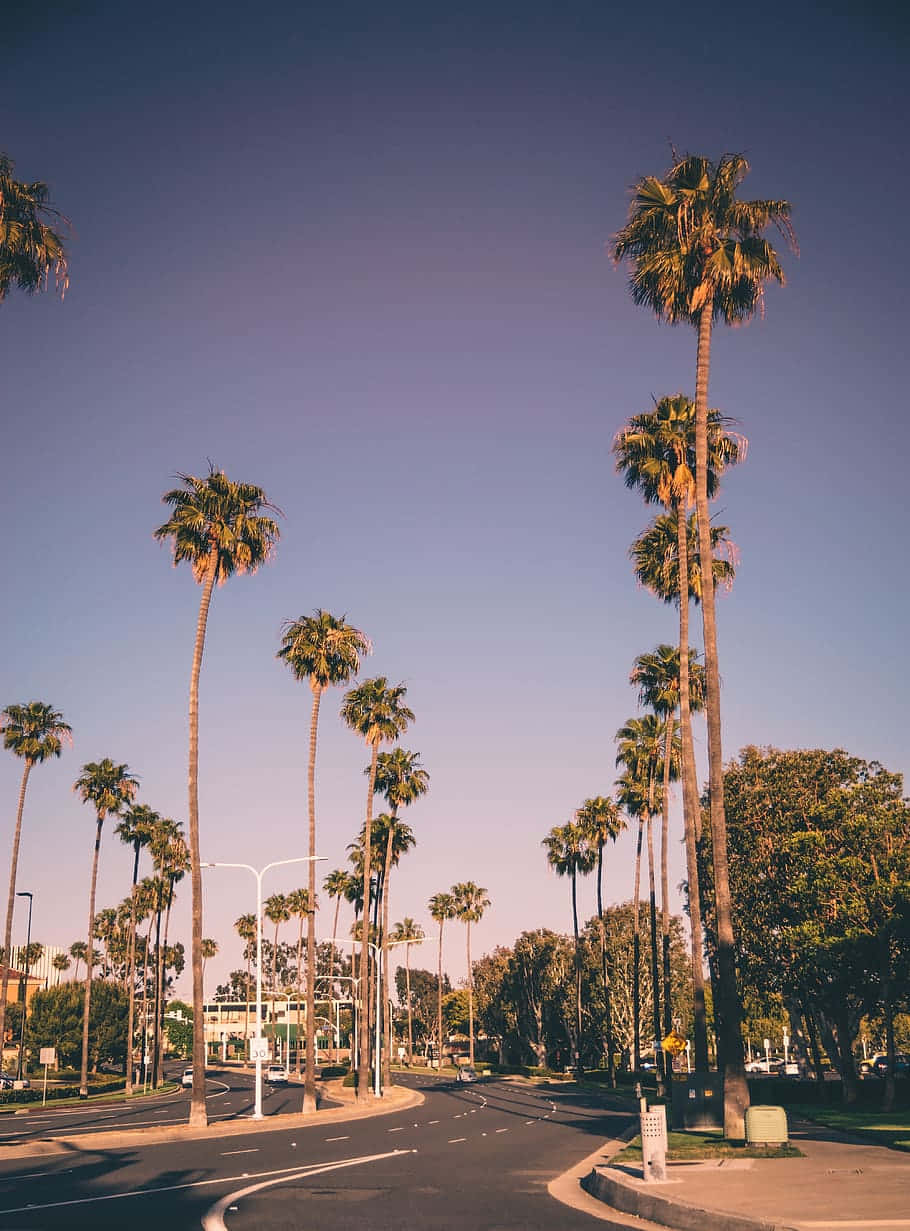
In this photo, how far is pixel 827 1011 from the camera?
47.2m

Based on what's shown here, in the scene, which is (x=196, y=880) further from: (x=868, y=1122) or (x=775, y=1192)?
(x=775, y=1192)

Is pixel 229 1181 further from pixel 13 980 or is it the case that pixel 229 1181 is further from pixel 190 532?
pixel 13 980

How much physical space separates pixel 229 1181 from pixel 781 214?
25.8m

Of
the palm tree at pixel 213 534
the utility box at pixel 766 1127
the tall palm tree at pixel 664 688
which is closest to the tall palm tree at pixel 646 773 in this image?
the tall palm tree at pixel 664 688

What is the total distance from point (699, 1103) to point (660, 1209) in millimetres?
16264

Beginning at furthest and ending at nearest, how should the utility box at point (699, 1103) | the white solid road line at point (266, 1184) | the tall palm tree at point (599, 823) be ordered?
the tall palm tree at point (599, 823) < the utility box at point (699, 1103) < the white solid road line at point (266, 1184)

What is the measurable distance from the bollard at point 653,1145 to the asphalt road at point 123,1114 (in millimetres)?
21618

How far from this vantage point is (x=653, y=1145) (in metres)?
17.6

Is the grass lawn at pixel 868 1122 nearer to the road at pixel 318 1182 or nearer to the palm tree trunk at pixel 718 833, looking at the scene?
the palm tree trunk at pixel 718 833

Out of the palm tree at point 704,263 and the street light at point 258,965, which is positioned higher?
the palm tree at point 704,263

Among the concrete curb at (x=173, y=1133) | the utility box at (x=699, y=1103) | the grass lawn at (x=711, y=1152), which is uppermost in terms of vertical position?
the grass lawn at (x=711, y=1152)

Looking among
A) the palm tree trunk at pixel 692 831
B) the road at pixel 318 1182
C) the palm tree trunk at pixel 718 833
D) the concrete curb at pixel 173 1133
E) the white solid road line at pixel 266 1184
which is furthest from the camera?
the palm tree trunk at pixel 692 831

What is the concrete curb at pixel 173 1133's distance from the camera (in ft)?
96.8

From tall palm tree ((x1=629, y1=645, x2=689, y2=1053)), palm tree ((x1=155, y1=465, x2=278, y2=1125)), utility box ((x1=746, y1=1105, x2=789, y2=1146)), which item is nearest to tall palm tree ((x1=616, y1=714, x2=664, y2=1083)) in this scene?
tall palm tree ((x1=629, y1=645, x2=689, y2=1053))
